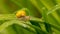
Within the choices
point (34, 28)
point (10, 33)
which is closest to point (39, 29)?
point (34, 28)

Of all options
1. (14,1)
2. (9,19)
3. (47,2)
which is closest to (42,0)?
(47,2)

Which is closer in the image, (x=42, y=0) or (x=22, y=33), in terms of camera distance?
(x=22, y=33)

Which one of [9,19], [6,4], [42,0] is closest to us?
[9,19]

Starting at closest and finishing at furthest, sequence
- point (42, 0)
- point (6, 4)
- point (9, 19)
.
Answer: point (9, 19) < point (42, 0) < point (6, 4)

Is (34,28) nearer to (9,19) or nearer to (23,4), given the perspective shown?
(9,19)

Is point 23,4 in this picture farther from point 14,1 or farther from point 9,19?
point 9,19

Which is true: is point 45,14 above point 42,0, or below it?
below
